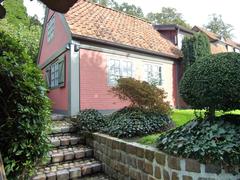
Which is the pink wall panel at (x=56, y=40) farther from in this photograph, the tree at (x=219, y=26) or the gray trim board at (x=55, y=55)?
the tree at (x=219, y=26)

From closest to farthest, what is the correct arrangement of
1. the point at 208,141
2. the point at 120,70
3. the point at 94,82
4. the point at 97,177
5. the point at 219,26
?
the point at 208,141
the point at 97,177
the point at 94,82
the point at 120,70
the point at 219,26

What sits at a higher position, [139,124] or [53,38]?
[53,38]

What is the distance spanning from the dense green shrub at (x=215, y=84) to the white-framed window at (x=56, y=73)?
6849mm

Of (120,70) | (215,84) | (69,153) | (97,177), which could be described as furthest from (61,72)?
(215,84)

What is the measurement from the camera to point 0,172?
2.48 ft

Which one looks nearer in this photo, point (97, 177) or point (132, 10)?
point (97, 177)

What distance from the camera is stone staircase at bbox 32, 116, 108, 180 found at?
473 centimetres

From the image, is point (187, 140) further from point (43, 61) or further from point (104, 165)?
point (43, 61)

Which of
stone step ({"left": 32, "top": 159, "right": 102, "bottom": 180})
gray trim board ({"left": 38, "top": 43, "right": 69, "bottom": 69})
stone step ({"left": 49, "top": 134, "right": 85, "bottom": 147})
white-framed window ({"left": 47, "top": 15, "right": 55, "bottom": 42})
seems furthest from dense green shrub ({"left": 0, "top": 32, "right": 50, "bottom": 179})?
white-framed window ({"left": 47, "top": 15, "right": 55, "bottom": 42})

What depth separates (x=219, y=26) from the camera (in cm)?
3922

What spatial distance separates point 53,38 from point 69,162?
789cm

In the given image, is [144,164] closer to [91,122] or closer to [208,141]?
[208,141]

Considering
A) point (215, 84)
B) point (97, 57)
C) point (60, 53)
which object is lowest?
point (215, 84)

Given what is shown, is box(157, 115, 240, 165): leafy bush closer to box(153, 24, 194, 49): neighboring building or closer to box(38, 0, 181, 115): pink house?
box(38, 0, 181, 115): pink house
